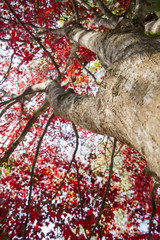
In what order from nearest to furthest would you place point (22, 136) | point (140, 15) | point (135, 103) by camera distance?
point (135, 103) → point (140, 15) → point (22, 136)

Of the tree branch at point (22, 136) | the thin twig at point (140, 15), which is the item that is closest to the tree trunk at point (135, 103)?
the thin twig at point (140, 15)

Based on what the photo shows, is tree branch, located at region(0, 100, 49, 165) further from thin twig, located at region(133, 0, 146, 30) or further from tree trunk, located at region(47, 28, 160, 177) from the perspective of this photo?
thin twig, located at region(133, 0, 146, 30)

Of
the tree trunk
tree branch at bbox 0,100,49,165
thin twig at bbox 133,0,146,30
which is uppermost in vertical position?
thin twig at bbox 133,0,146,30

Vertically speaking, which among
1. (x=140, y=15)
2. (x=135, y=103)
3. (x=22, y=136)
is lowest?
(x=135, y=103)

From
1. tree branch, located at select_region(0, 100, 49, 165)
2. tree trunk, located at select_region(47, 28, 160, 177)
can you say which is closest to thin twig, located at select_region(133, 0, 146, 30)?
tree trunk, located at select_region(47, 28, 160, 177)

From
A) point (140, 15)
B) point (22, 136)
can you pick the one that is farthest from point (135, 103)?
point (22, 136)

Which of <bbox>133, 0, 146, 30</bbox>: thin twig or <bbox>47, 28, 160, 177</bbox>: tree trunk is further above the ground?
→ <bbox>133, 0, 146, 30</bbox>: thin twig

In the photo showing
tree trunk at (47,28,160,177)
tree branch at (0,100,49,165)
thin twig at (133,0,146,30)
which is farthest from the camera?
tree branch at (0,100,49,165)

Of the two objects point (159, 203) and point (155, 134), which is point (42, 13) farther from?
point (159, 203)

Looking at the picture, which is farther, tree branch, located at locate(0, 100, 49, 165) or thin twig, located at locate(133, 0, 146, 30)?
tree branch, located at locate(0, 100, 49, 165)

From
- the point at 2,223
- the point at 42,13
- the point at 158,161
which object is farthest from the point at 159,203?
the point at 42,13

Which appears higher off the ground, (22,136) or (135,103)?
(22,136)

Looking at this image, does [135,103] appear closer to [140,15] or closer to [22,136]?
[140,15]

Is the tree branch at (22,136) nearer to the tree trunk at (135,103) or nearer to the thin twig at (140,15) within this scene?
the tree trunk at (135,103)
